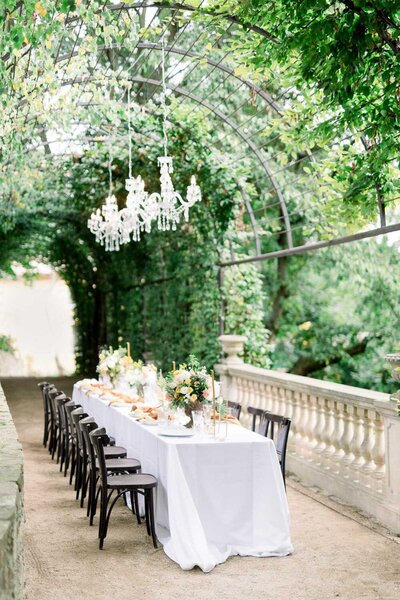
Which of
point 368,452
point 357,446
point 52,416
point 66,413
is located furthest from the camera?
point 52,416

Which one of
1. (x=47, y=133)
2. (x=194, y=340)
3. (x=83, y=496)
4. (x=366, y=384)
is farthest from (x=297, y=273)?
(x=83, y=496)

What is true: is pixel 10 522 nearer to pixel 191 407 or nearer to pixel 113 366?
pixel 191 407

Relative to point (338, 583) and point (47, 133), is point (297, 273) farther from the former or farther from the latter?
point (338, 583)

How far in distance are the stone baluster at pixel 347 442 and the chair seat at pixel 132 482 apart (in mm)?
2071

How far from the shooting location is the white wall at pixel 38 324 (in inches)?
1043

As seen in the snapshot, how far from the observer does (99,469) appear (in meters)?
5.63

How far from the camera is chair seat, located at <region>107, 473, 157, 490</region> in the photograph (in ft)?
17.2

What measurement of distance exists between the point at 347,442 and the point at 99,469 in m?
2.39

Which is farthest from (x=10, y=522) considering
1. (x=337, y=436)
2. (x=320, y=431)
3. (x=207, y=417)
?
(x=320, y=431)

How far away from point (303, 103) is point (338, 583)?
4716mm

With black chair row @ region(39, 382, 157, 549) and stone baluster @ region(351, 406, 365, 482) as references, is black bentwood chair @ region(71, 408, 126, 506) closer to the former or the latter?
black chair row @ region(39, 382, 157, 549)

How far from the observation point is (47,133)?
36.2ft

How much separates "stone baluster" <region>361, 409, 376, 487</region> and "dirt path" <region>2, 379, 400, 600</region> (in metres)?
0.39

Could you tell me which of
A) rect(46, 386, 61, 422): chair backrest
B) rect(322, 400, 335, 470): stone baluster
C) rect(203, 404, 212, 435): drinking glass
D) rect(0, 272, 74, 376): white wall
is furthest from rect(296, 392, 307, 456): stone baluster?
rect(0, 272, 74, 376): white wall
